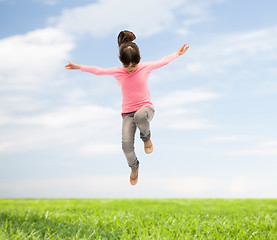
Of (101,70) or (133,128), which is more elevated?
(101,70)

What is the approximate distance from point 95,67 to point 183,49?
140cm

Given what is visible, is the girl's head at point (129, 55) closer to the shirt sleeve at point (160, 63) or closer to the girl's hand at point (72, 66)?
the shirt sleeve at point (160, 63)

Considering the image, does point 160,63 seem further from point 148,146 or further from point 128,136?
point 148,146

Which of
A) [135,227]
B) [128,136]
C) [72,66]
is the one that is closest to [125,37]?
[72,66]

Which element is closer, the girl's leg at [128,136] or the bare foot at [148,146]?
the girl's leg at [128,136]

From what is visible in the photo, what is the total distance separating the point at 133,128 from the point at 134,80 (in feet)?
2.46

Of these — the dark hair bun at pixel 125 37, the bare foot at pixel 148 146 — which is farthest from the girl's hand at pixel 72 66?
the bare foot at pixel 148 146

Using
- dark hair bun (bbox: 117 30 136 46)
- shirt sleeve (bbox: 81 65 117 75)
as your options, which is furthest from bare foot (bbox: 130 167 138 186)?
dark hair bun (bbox: 117 30 136 46)

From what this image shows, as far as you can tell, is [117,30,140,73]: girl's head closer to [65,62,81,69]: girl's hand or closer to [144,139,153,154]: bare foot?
[65,62,81,69]: girl's hand

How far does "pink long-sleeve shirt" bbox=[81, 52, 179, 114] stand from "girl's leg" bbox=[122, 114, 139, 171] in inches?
6.1

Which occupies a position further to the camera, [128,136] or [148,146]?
[148,146]

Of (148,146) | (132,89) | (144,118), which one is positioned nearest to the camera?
(144,118)

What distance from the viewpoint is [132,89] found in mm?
5090

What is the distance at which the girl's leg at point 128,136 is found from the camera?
5.21m
